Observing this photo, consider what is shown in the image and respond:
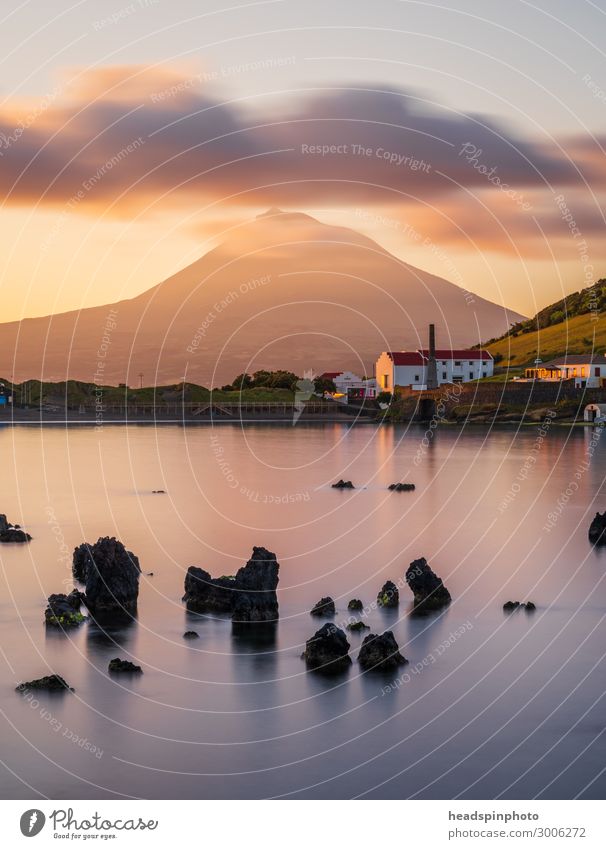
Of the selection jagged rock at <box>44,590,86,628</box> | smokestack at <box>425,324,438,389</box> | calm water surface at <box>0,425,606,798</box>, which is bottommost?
calm water surface at <box>0,425,606,798</box>

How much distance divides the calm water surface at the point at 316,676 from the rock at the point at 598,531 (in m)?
0.91

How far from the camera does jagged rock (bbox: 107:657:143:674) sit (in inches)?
1363

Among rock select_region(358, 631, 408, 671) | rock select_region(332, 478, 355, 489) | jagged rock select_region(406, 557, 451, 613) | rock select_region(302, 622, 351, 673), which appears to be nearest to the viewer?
rock select_region(302, 622, 351, 673)

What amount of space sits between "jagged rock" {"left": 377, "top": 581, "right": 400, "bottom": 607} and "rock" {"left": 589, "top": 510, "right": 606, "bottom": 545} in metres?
20.9

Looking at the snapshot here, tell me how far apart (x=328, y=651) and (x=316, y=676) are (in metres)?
1.03

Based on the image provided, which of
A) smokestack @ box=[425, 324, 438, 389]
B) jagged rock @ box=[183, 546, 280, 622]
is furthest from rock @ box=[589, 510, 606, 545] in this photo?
smokestack @ box=[425, 324, 438, 389]

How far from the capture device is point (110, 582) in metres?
42.2

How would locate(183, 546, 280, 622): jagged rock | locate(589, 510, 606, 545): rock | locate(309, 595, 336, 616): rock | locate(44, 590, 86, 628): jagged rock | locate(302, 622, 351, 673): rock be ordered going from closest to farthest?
locate(302, 622, 351, 673): rock, locate(44, 590, 86, 628): jagged rock, locate(183, 546, 280, 622): jagged rock, locate(309, 595, 336, 616): rock, locate(589, 510, 606, 545): rock

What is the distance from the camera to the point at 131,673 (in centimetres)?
3447

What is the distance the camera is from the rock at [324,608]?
41.3 m

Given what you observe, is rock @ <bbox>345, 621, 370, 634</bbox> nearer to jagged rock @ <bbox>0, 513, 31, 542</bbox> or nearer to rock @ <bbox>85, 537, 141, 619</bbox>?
rock @ <bbox>85, 537, 141, 619</bbox>

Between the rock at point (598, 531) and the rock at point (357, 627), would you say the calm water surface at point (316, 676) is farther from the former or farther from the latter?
the rock at point (357, 627)

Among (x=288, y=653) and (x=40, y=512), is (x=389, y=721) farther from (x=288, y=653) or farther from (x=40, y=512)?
(x=40, y=512)
